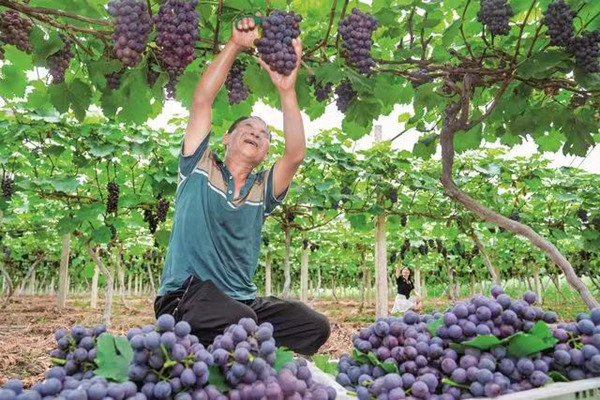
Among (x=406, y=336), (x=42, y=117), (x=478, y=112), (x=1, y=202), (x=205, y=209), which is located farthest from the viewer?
(x=1, y=202)

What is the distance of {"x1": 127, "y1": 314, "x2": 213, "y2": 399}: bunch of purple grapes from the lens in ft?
3.79

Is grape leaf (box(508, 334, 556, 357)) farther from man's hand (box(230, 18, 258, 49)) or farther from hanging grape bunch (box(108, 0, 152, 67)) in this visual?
hanging grape bunch (box(108, 0, 152, 67))

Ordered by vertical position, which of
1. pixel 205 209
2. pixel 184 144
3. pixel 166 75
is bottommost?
pixel 205 209

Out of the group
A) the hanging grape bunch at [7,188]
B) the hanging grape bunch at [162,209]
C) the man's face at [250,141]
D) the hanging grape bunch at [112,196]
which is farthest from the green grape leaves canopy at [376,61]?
the hanging grape bunch at [7,188]

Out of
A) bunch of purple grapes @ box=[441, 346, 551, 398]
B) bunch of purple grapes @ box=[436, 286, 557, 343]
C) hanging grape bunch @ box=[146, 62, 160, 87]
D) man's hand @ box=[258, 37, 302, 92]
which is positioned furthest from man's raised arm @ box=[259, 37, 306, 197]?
bunch of purple grapes @ box=[441, 346, 551, 398]

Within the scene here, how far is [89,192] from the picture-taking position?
8.46 m

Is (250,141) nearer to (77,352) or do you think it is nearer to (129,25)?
(129,25)

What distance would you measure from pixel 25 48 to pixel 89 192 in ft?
21.1

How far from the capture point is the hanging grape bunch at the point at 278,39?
2.14m

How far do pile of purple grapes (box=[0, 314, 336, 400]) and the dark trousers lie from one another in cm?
65

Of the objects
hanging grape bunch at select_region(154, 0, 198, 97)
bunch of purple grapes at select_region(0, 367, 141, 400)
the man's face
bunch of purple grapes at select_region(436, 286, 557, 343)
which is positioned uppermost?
hanging grape bunch at select_region(154, 0, 198, 97)

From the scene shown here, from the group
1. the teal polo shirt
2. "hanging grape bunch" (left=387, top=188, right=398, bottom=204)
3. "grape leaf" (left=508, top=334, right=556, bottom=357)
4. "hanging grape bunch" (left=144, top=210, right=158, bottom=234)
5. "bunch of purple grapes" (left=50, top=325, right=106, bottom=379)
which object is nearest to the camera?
"bunch of purple grapes" (left=50, top=325, right=106, bottom=379)

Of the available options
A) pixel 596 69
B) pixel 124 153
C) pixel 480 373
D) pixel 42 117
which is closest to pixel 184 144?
pixel 480 373

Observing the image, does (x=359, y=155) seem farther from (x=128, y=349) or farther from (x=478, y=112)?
(x=128, y=349)
